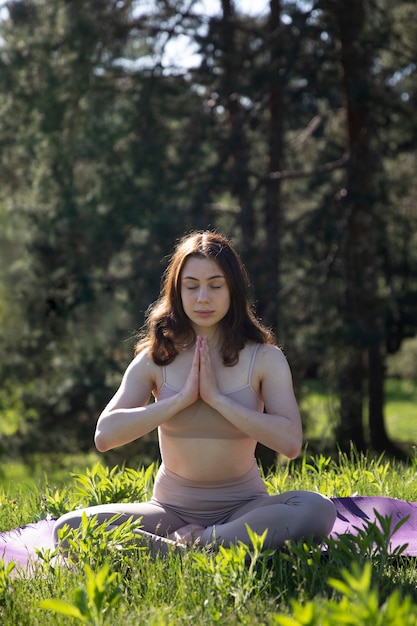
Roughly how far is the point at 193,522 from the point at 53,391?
8725mm

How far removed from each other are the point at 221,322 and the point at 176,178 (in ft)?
21.2

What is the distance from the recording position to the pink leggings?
128 inches

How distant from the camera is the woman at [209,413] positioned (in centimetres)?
329

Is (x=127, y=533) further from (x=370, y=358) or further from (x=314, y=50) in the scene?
(x=370, y=358)

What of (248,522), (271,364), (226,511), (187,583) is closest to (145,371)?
(271,364)

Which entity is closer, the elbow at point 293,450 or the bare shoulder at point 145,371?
the elbow at point 293,450

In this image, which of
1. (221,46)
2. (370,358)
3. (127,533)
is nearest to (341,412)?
(370,358)

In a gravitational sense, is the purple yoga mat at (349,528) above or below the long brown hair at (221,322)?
below

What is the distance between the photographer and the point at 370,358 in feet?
41.0

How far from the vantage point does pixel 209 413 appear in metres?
3.48

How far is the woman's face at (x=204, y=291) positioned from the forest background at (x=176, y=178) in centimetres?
574

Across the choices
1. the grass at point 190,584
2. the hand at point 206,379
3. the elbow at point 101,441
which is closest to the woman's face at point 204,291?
the hand at point 206,379

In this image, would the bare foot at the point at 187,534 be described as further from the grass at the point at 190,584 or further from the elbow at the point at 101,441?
the elbow at the point at 101,441

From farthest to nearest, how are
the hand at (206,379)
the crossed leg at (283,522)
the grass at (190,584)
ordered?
the hand at (206,379) < the crossed leg at (283,522) < the grass at (190,584)
